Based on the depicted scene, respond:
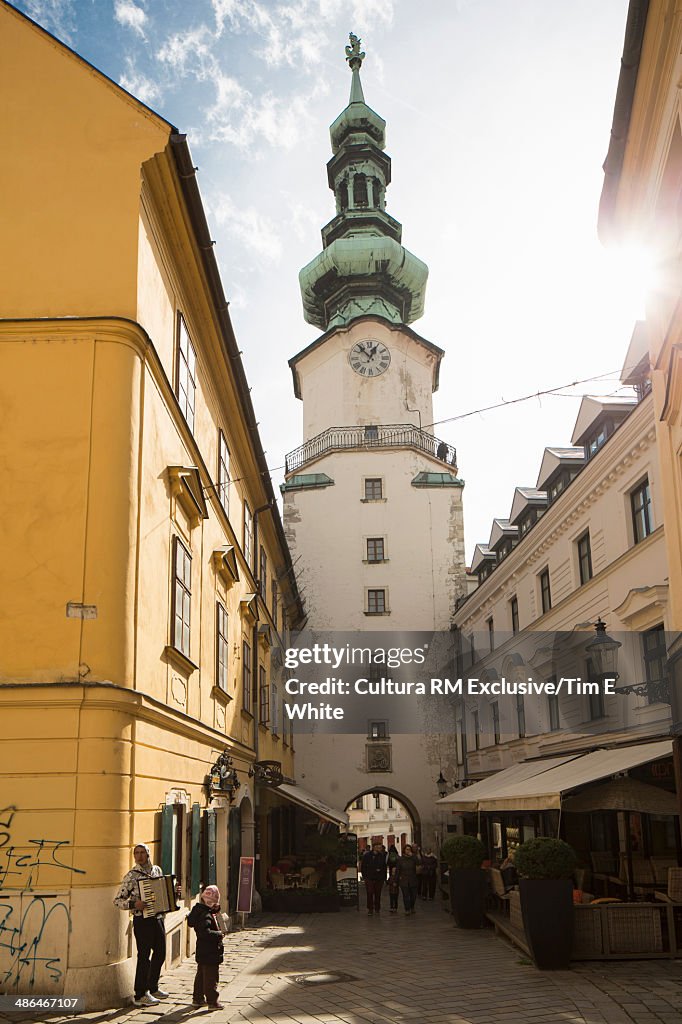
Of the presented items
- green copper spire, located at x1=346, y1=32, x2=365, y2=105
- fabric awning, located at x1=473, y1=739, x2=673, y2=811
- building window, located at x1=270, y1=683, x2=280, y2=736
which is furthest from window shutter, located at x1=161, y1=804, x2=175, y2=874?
green copper spire, located at x1=346, y1=32, x2=365, y2=105

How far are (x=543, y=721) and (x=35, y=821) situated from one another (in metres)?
17.8

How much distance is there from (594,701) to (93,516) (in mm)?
14158

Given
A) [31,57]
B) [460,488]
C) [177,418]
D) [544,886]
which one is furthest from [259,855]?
[460,488]

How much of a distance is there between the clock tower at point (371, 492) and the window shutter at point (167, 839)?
24.8 metres

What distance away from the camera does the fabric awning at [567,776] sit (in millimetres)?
14312

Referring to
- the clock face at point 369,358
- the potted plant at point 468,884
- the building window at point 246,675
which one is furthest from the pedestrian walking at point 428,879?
the clock face at point 369,358

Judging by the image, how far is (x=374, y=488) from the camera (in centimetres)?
3922

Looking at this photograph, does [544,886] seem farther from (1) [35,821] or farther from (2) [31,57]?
(2) [31,57]

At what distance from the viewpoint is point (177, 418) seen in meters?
13.0

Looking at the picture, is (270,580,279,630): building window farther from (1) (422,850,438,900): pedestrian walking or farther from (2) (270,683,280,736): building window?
(1) (422,850,438,900): pedestrian walking

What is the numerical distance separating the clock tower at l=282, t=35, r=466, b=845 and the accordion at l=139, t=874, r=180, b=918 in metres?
26.8

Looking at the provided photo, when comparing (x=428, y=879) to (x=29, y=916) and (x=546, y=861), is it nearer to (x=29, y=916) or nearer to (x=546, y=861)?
(x=546, y=861)

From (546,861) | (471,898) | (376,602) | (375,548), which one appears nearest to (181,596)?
(546,861)

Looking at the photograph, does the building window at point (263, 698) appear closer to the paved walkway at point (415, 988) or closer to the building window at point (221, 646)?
the building window at point (221, 646)
